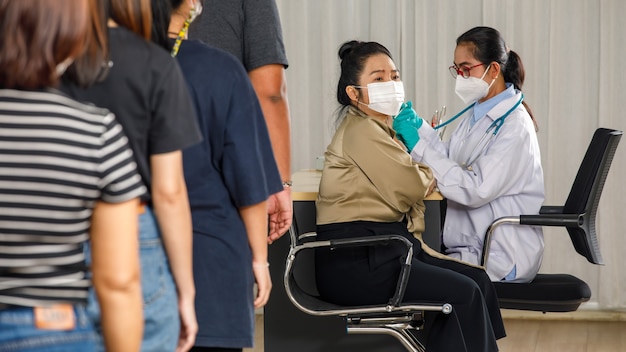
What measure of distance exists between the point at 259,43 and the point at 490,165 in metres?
1.23

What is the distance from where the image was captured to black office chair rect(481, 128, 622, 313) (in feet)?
9.14

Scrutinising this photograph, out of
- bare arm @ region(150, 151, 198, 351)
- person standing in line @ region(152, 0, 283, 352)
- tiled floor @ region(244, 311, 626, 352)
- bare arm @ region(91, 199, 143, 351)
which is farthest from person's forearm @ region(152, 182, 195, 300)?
tiled floor @ region(244, 311, 626, 352)

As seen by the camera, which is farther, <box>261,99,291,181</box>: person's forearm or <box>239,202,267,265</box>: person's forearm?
<box>261,99,291,181</box>: person's forearm

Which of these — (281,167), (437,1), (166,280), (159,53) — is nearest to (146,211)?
(166,280)

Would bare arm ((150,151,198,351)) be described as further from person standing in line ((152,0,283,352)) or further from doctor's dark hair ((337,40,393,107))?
doctor's dark hair ((337,40,393,107))

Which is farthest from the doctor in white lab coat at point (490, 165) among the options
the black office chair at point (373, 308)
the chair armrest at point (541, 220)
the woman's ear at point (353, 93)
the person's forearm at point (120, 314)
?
the person's forearm at point (120, 314)

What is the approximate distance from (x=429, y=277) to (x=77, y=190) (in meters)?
Result: 1.69

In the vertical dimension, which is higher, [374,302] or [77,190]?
[77,190]

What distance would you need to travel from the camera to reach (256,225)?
4.88 ft

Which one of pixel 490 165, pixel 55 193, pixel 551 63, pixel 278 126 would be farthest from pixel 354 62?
pixel 55 193

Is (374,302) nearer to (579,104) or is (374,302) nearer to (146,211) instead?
(146,211)

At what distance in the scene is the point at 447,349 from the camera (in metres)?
2.53

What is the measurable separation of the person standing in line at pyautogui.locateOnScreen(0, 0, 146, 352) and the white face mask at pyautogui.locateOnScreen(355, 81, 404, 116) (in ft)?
6.05

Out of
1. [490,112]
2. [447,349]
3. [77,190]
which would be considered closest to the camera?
[77,190]
